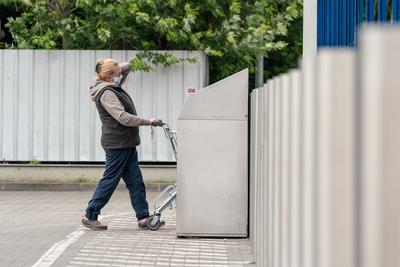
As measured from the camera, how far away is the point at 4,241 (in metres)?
10.6

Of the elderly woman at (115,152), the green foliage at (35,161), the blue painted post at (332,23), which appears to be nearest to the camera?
the elderly woman at (115,152)

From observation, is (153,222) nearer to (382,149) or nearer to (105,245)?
(105,245)

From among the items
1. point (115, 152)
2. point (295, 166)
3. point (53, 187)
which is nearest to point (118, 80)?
point (115, 152)

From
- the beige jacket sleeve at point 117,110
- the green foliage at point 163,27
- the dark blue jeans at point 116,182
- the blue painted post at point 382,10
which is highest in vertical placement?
the green foliage at point 163,27

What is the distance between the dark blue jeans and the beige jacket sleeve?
37 centimetres

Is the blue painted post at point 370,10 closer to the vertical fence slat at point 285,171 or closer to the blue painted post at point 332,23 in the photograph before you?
the blue painted post at point 332,23

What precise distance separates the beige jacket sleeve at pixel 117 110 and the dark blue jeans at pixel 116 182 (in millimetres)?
374

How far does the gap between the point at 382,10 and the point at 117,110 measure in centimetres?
318

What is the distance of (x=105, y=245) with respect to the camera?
10.2 meters

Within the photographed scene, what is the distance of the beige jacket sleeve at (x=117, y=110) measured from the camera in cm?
1138

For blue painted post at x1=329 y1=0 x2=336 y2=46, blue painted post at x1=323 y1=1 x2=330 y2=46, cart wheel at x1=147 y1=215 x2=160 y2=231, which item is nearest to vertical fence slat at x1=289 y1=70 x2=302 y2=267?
cart wheel at x1=147 y1=215 x2=160 y2=231

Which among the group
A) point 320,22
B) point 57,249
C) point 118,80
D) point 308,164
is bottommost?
point 57,249

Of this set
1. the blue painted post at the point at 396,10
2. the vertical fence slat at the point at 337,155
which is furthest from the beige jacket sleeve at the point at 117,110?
the vertical fence slat at the point at 337,155

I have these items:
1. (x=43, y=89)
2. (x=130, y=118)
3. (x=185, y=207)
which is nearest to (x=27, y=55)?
(x=43, y=89)
